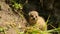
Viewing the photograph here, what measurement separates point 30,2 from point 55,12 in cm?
83

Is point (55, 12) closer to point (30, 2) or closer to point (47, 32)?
point (30, 2)

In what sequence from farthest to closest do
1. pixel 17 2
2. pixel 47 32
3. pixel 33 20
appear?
pixel 17 2 < pixel 33 20 < pixel 47 32

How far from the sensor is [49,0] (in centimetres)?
720

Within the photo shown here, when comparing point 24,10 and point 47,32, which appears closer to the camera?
point 47,32

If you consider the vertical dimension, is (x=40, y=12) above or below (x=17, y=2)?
below

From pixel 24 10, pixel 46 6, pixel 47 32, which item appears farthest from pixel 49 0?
pixel 47 32

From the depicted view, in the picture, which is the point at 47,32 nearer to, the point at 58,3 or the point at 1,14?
the point at 1,14

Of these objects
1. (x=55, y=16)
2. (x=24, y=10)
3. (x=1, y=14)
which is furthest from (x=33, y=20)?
(x=55, y=16)

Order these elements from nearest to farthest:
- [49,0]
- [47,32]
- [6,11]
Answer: [47,32] → [6,11] → [49,0]

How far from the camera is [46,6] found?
741 centimetres

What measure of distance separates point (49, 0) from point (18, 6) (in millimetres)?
1108

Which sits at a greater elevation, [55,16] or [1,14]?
[1,14]

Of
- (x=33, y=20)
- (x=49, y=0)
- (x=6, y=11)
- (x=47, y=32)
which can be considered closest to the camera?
(x=47, y=32)

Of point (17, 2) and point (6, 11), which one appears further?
point (17, 2)
